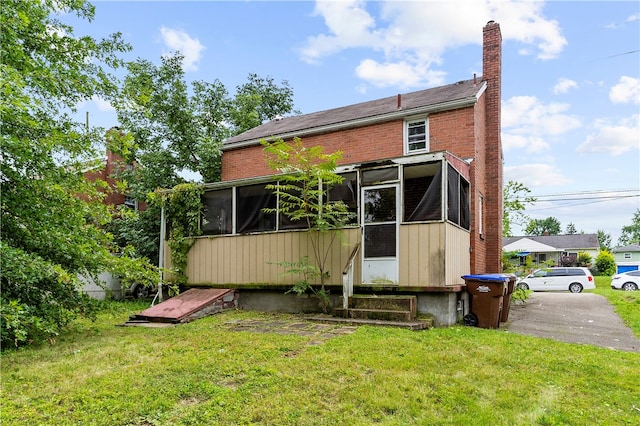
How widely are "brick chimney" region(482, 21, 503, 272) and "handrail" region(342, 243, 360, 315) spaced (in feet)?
18.0

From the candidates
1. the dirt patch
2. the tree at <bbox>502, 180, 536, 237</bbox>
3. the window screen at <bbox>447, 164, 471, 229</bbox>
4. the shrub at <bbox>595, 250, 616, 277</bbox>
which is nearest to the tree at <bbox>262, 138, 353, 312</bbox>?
the dirt patch

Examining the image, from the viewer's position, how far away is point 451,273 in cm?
823

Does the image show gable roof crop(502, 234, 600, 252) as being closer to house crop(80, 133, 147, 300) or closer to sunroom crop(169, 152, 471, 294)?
house crop(80, 133, 147, 300)

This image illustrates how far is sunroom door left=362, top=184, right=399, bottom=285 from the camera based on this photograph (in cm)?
831

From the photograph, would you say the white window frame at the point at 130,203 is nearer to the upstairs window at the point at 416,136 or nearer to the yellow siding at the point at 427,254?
the upstairs window at the point at 416,136

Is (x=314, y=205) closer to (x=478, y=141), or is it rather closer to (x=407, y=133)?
(x=407, y=133)

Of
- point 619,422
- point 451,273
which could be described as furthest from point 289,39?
point 619,422

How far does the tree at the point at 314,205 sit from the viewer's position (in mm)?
8312

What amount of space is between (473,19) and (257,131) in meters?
8.69

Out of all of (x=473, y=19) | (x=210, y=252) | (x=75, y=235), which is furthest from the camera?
(x=473, y=19)

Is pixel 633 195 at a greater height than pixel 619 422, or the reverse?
pixel 633 195

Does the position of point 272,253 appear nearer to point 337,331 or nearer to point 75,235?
point 337,331

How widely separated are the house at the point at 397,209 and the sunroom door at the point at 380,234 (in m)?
0.02

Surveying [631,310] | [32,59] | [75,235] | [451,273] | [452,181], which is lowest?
[631,310]
